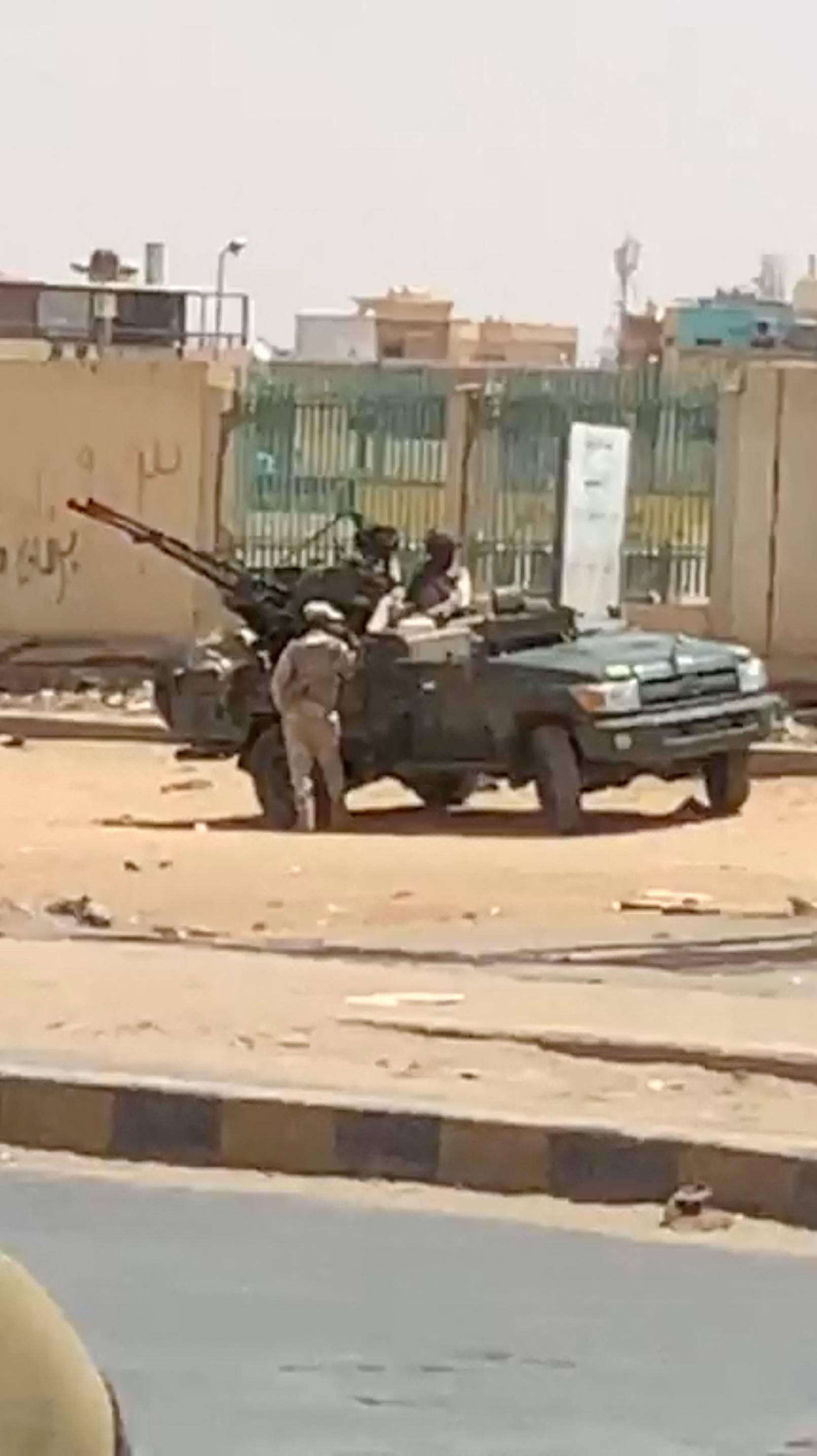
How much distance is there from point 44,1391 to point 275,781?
1589cm

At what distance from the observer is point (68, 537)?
2866 cm

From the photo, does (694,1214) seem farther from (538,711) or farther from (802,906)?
(538,711)

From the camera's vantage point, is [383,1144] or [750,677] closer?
[383,1144]

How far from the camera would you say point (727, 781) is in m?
19.8

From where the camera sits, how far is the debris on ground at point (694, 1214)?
313 inches

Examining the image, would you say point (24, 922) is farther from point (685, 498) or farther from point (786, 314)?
point (786, 314)

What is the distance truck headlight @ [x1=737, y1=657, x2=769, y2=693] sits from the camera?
64.0 feet

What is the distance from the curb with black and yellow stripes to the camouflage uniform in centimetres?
467

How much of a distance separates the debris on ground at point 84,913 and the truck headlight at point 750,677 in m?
5.55

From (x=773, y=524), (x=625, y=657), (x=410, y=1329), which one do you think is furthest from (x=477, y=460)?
(x=410, y=1329)

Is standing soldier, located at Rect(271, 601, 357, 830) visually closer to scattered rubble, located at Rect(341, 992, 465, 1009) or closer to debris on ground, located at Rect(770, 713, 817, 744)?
debris on ground, located at Rect(770, 713, 817, 744)

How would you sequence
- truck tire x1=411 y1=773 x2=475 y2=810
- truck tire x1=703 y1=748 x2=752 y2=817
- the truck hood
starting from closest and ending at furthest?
the truck hood < truck tire x1=703 y1=748 x2=752 y2=817 < truck tire x1=411 y1=773 x2=475 y2=810

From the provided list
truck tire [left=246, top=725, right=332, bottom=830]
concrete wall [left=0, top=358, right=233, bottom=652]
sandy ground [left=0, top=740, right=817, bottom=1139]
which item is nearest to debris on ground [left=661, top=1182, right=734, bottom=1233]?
sandy ground [left=0, top=740, right=817, bottom=1139]

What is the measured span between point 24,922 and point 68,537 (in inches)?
587
